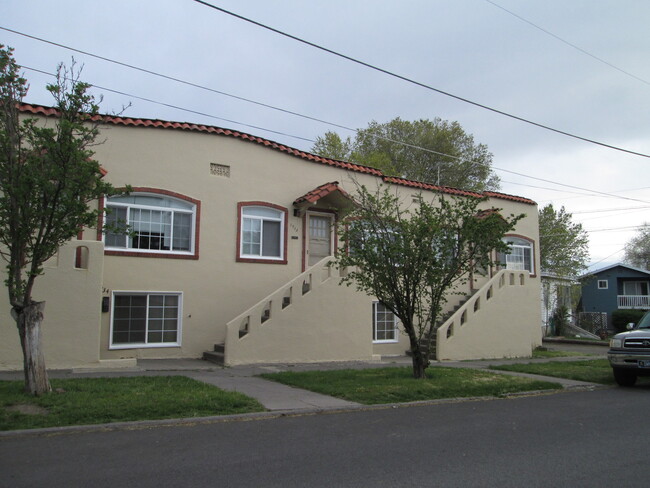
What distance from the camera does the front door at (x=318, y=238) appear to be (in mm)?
16688

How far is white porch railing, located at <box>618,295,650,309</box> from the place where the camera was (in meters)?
41.4

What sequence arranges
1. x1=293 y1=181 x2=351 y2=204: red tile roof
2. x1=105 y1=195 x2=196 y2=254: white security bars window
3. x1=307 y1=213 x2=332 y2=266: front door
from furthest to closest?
x1=307 y1=213 x2=332 y2=266: front door, x1=293 y1=181 x2=351 y2=204: red tile roof, x1=105 y1=195 x2=196 y2=254: white security bars window

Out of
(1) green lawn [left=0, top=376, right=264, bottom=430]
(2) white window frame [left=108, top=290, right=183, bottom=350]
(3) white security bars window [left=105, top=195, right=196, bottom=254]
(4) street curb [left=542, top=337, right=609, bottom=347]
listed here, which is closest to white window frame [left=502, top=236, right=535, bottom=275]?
(4) street curb [left=542, top=337, right=609, bottom=347]

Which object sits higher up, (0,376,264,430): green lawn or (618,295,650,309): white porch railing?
(618,295,650,309): white porch railing

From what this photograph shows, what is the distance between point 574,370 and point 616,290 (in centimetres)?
3213

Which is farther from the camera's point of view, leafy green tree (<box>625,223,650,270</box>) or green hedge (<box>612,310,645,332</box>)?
leafy green tree (<box>625,223,650,270</box>)

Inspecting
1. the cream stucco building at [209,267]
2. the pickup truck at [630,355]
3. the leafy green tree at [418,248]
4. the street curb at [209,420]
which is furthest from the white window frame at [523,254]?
the street curb at [209,420]

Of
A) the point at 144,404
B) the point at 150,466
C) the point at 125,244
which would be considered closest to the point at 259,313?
the point at 125,244

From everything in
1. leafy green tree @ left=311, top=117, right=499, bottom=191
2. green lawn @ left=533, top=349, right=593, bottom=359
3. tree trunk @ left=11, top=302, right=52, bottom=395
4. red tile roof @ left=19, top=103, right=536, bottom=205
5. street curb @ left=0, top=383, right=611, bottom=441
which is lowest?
street curb @ left=0, top=383, right=611, bottom=441

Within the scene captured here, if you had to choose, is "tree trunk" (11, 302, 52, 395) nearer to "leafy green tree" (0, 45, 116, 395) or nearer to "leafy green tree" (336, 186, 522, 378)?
"leafy green tree" (0, 45, 116, 395)

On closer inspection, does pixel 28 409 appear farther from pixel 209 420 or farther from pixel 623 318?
pixel 623 318

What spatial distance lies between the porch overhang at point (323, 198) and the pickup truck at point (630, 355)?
7464 millimetres

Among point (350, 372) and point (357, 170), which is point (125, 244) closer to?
point (350, 372)

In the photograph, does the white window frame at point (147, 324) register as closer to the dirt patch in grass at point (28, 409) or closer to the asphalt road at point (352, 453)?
the dirt patch in grass at point (28, 409)
